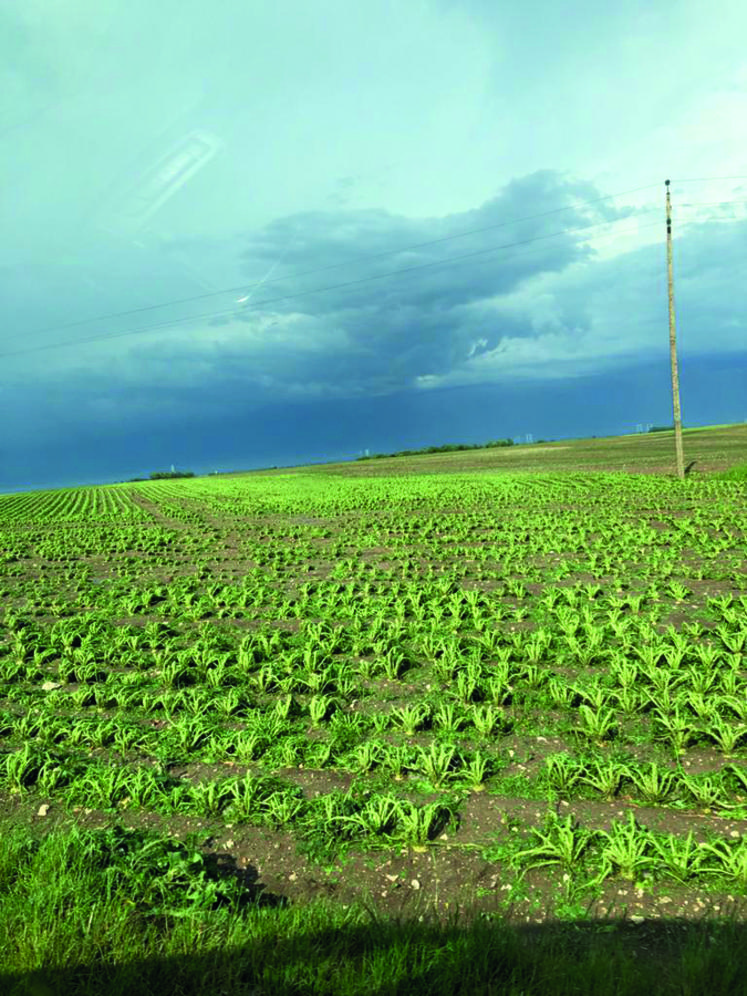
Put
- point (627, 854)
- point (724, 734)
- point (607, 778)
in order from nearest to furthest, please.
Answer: point (627, 854), point (607, 778), point (724, 734)

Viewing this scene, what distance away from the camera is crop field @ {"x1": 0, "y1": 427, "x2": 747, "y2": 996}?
3.08 m

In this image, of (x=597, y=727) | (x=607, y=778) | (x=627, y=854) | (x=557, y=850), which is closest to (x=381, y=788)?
(x=557, y=850)

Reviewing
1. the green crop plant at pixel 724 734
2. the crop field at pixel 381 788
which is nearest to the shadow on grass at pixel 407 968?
the crop field at pixel 381 788

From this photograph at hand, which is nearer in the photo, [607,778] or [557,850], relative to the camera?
[557,850]

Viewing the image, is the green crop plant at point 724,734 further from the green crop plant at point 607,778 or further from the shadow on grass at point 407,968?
the shadow on grass at point 407,968

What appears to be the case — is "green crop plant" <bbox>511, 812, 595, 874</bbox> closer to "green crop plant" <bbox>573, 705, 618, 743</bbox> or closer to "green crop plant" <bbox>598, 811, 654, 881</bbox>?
"green crop plant" <bbox>598, 811, 654, 881</bbox>

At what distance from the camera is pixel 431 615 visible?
10.4 m

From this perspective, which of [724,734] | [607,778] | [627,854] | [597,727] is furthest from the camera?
[597,727]

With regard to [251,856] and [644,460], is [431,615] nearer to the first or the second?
[251,856]

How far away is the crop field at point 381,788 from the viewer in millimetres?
3084

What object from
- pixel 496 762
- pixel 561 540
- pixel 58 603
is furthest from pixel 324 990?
pixel 561 540

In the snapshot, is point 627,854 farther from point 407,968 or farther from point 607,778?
point 407,968

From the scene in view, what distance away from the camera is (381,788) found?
202 inches

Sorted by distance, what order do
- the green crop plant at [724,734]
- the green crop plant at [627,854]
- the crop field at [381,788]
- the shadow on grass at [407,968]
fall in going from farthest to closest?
the green crop plant at [724,734]
the green crop plant at [627,854]
the crop field at [381,788]
the shadow on grass at [407,968]
